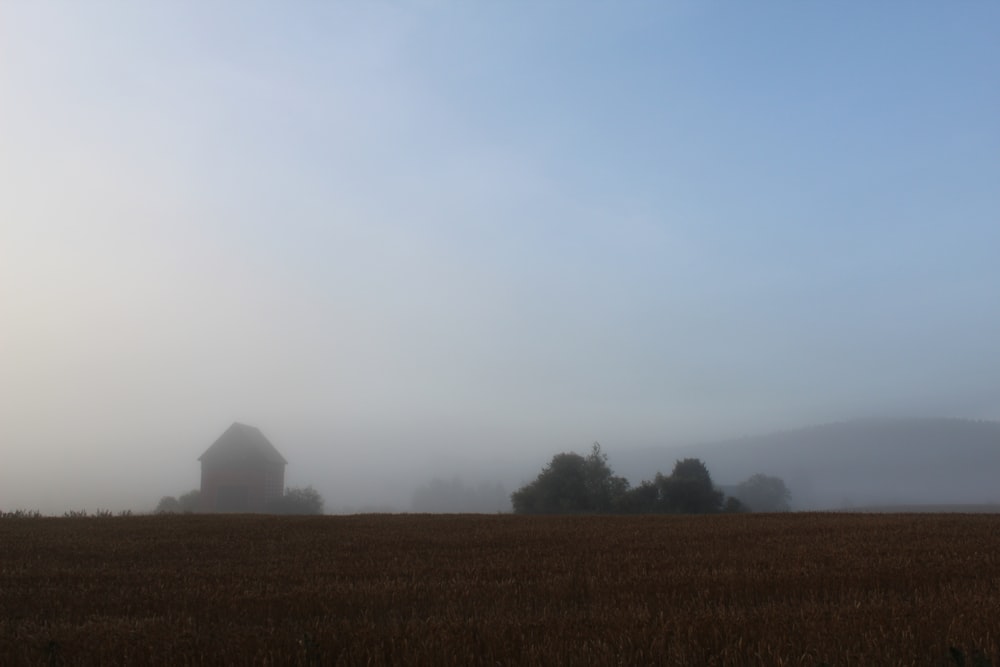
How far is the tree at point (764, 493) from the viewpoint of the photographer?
119 meters

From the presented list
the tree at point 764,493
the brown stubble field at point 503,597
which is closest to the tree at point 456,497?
the tree at point 764,493

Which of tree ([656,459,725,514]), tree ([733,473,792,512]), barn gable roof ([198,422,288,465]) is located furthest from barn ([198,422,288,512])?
tree ([733,473,792,512])

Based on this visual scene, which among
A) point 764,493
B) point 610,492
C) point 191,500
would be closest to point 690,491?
point 610,492

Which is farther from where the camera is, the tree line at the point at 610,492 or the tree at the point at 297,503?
the tree at the point at 297,503

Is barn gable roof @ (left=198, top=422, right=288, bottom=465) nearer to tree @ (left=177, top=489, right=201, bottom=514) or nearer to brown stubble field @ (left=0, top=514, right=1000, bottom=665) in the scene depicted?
tree @ (left=177, top=489, right=201, bottom=514)

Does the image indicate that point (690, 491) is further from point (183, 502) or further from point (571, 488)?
point (183, 502)

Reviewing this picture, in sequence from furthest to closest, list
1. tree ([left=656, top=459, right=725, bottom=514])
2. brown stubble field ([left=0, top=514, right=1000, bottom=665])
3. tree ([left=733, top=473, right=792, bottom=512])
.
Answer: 1. tree ([left=733, top=473, right=792, bottom=512])
2. tree ([left=656, top=459, right=725, bottom=514])
3. brown stubble field ([left=0, top=514, right=1000, bottom=665])

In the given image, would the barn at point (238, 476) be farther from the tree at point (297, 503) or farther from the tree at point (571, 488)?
the tree at point (571, 488)

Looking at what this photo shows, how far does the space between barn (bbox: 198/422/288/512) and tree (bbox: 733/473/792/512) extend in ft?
226

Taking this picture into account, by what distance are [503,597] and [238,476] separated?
3421 inches

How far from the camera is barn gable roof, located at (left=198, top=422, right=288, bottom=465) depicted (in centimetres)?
9144

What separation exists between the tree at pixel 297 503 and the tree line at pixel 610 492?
4417cm

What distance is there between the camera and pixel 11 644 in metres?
6.54

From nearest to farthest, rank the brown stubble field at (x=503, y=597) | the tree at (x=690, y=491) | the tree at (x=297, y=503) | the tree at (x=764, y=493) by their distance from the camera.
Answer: the brown stubble field at (x=503, y=597) → the tree at (x=690, y=491) → the tree at (x=297, y=503) → the tree at (x=764, y=493)
